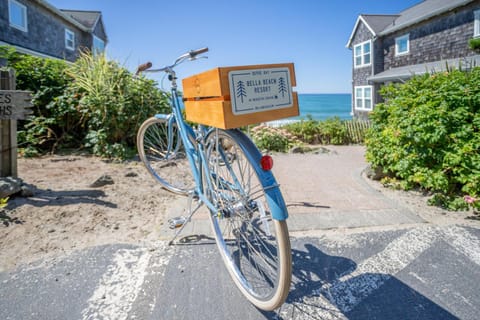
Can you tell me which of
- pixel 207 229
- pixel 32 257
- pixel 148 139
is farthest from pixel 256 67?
pixel 148 139

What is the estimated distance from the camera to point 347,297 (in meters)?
1.77

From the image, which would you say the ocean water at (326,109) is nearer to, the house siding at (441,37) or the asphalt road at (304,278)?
the house siding at (441,37)

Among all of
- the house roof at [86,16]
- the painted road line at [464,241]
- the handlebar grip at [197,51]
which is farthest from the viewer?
the house roof at [86,16]

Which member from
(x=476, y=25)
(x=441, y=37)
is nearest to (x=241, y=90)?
(x=476, y=25)

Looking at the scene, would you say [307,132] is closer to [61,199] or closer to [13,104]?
[61,199]

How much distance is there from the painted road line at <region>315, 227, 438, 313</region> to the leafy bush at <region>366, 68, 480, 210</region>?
80 centimetres

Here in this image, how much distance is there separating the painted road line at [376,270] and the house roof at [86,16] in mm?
20327

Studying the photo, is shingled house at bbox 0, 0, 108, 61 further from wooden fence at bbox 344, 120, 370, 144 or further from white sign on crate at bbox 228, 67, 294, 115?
white sign on crate at bbox 228, 67, 294, 115

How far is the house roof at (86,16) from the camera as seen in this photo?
730 inches

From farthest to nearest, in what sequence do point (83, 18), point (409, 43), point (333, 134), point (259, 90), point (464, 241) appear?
point (83, 18)
point (409, 43)
point (333, 134)
point (464, 241)
point (259, 90)

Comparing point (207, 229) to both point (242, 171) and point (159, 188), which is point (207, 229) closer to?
point (242, 171)

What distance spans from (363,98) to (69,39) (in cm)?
1663

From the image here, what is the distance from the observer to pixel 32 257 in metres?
2.17

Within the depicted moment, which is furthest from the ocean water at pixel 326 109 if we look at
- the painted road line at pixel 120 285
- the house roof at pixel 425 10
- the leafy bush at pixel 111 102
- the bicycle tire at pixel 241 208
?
the painted road line at pixel 120 285
